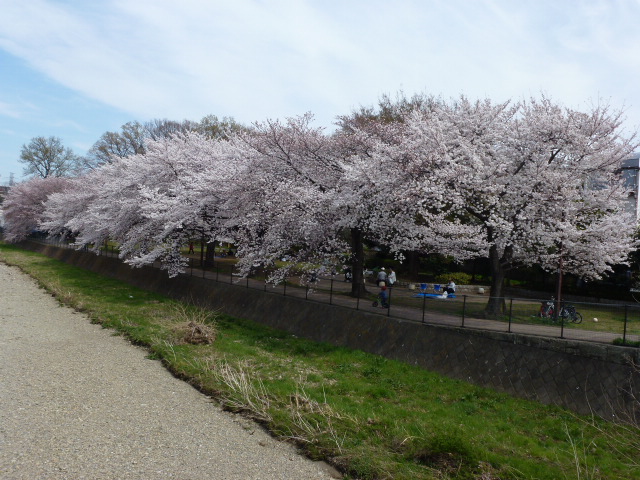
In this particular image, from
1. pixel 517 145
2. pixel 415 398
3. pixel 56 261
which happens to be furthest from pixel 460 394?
pixel 56 261

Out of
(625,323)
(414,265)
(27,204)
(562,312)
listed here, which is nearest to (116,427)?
(562,312)

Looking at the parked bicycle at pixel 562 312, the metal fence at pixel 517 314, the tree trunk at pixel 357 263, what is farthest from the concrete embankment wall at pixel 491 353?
the tree trunk at pixel 357 263

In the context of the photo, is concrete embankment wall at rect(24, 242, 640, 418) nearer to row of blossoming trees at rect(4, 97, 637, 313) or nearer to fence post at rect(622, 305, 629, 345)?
fence post at rect(622, 305, 629, 345)

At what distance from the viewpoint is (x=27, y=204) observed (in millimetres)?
62219

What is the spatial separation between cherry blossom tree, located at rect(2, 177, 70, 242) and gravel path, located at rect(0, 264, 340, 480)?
50428 millimetres

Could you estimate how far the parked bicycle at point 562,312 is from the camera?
12984 millimetres

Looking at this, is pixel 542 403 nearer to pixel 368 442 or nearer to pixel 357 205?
pixel 368 442

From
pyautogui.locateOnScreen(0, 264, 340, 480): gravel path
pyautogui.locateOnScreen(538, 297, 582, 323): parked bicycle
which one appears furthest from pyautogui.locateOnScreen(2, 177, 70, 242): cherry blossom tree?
pyautogui.locateOnScreen(538, 297, 582, 323): parked bicycle

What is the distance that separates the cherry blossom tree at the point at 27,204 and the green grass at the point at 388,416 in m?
50.9

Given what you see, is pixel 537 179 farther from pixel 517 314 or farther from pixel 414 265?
pixel 414 265

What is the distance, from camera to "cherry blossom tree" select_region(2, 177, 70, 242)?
6109 cm

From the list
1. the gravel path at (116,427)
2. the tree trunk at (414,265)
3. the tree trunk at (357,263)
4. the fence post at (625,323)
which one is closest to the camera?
the gravel path at (116,427)

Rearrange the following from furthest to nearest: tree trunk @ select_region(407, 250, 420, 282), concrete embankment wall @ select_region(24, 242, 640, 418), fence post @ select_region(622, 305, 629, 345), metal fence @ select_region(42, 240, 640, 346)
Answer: tree trunk @ select_region(407, 250, 420, 282), metal fence @ select_region(42, 240, 640, 346), fence post @ select_region(622, 305, 629, 345), concrete embankment wall @ select_region(24, 242, 640, 418)

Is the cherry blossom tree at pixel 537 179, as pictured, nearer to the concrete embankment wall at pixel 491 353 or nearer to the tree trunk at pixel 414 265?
the concrete embankment wall at pixel 491 353
